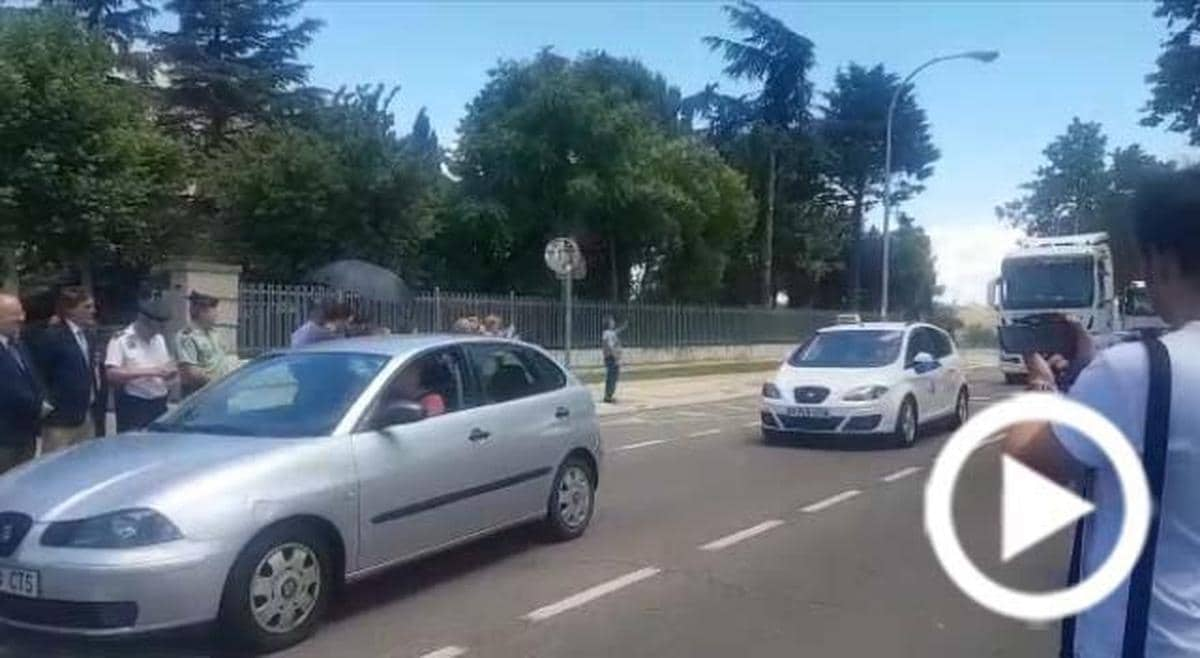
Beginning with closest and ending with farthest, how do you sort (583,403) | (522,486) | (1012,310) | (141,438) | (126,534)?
1. (126,534)
2. (141,438)
3. (522,486)
4. (583,403)
5. (1012,310)

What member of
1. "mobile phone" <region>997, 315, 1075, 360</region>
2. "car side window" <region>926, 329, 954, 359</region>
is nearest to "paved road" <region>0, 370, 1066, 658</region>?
"mobile phone" <region>997, 315, 1075, 360</region>

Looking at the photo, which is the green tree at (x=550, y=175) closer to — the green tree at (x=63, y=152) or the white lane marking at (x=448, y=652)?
the green tree at (x=63, y=152)

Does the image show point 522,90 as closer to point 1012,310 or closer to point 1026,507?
point 1012,310

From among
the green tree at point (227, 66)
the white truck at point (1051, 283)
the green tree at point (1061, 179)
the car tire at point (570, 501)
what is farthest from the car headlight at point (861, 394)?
the green tree at point (1061, 179)

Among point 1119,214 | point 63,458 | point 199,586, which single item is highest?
point 1119,214

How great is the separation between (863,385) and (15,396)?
967 centimetres

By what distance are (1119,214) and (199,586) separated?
13.9 ft

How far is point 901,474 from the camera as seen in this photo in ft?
39.5

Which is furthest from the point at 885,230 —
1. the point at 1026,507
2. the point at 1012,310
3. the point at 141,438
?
the point at 1026,507

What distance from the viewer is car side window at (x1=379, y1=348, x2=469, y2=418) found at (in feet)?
21.9

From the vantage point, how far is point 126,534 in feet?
16.7

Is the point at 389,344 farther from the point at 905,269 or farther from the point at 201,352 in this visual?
the point at 905,269

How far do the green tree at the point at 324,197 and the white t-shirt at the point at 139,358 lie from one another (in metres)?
19.4

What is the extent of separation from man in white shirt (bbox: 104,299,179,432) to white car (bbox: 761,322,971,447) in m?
8.01
